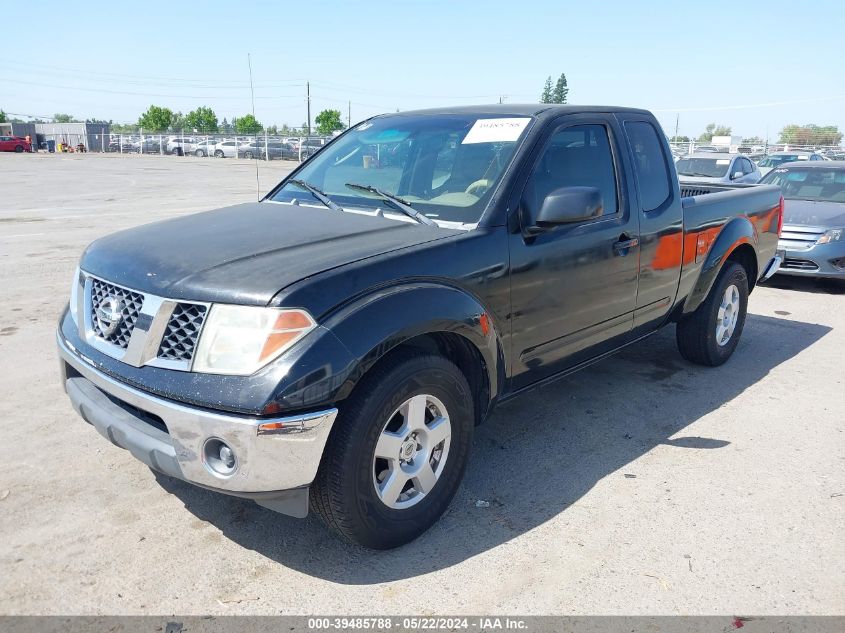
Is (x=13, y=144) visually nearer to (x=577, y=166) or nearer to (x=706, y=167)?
(x=706, y=167)

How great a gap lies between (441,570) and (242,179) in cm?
2574

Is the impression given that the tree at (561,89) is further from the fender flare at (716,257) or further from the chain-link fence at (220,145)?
the fender flare at (716,257)

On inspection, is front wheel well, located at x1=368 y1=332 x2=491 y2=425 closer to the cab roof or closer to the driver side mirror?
the driver side mirror

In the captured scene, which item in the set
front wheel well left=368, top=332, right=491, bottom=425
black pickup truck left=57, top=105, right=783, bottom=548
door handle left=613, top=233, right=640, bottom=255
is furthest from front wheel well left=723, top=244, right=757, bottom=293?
front wheel well left=368, top=332, right=491, bottom=425

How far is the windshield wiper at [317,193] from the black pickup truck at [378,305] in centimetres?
2

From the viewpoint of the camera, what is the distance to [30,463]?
3.68 m

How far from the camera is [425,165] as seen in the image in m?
3.79

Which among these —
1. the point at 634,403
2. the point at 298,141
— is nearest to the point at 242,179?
the point at 298,141

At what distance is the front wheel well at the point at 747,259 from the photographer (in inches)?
219

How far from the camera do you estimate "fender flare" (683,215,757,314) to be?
5.04m

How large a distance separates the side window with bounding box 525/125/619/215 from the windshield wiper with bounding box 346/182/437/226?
0.54 meters

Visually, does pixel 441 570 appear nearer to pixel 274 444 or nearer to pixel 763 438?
pixel 274 444

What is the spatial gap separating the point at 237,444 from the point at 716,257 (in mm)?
3965

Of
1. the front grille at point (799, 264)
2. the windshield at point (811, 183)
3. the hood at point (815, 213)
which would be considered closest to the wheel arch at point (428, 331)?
the front grille at point (799, 264)
